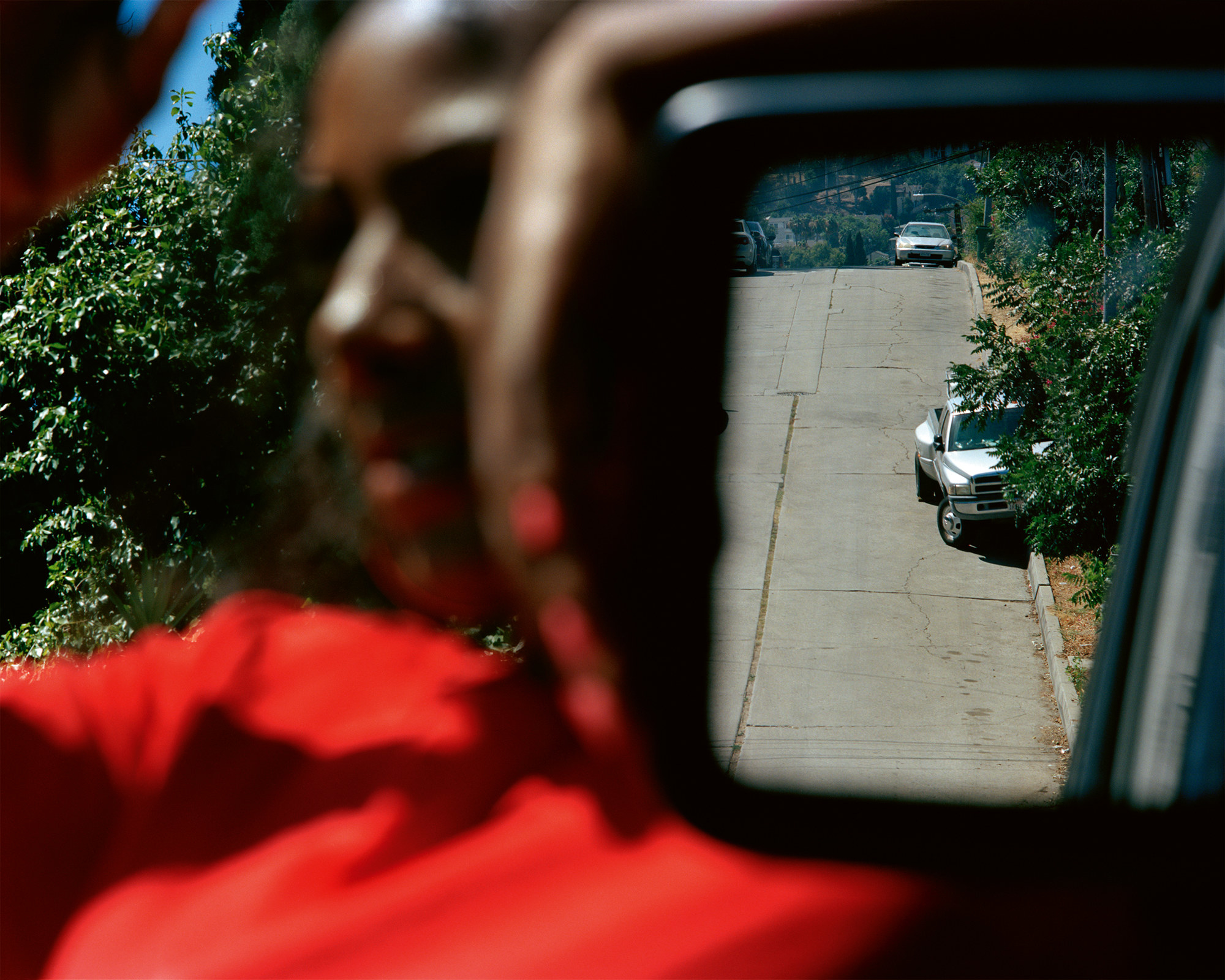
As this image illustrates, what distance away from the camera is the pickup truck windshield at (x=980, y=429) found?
1336mm

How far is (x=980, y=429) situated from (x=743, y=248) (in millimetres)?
662

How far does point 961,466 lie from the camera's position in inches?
52.7

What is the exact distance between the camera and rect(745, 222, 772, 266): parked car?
3.10 ft

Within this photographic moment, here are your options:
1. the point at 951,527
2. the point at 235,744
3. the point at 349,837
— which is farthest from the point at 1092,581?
the point at 235,744

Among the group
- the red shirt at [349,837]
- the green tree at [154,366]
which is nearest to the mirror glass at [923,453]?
the red shirt at [349,837]

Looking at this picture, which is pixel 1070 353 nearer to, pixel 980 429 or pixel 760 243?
pixel 980 429

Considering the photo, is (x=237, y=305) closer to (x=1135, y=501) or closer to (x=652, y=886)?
(x=652, y=886)

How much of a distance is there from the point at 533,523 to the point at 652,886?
377mm

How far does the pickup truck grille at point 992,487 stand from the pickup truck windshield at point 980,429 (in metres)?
0.04

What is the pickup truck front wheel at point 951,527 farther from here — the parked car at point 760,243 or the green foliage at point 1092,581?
the parked car at point 760,243

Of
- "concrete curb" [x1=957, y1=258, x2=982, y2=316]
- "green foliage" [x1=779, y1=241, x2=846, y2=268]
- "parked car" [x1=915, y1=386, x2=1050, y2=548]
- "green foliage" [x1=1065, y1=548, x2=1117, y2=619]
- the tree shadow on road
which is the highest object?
"green foliage" [x1=779, y1=241, x2=846, y2=268]

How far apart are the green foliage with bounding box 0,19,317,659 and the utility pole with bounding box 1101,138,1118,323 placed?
0.91m

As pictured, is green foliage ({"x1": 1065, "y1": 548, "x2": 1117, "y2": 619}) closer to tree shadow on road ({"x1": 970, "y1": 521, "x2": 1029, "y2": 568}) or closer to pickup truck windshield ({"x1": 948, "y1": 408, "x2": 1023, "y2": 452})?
tree shadow on road ({"x1": 970, "y1": 521, "x2": 1029, "y2": 568})

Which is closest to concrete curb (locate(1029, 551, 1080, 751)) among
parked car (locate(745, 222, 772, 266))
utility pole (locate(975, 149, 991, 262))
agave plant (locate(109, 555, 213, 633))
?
utility pole (locate(975, 149, 991, 262))
